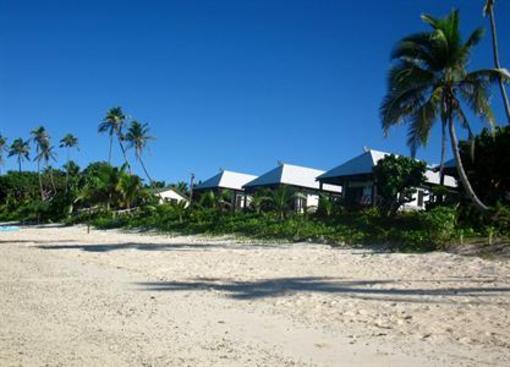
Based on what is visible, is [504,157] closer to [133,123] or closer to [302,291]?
[302,291]

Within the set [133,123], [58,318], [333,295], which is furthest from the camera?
[133,123]

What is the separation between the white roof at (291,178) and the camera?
3831 cm

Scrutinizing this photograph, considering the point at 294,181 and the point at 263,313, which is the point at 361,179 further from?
the point at 263,313

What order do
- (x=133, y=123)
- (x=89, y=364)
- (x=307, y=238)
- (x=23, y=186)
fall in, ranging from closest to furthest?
(x=89, y=364) < (x=307, y=238) < (x=133, y=123) < (x=23, y=186)

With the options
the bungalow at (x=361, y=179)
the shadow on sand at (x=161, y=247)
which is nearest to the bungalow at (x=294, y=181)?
the bungalow at (x=361, y=179)

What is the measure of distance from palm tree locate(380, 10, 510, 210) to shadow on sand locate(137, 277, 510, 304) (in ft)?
24.8

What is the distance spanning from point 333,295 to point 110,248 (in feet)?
40.6

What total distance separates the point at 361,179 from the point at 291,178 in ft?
22.7

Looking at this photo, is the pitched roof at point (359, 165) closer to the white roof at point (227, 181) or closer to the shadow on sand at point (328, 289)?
the white roof at point (227, 181)

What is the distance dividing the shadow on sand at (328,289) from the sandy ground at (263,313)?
0.07 feet

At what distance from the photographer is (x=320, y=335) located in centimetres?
677

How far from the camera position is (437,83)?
1717 cm

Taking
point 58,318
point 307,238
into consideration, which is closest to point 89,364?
point 58,318

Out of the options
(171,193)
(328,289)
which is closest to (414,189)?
(328,289)
